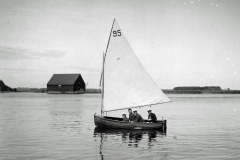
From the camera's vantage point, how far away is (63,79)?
116m

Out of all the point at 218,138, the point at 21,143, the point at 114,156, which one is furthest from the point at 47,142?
the point at 218,138

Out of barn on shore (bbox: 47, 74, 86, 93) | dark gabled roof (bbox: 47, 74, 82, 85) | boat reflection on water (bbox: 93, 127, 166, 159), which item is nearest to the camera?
boat reflection on water (bbox: 93, 127, 166, 159)

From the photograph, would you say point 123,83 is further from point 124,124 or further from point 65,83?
point 65,83

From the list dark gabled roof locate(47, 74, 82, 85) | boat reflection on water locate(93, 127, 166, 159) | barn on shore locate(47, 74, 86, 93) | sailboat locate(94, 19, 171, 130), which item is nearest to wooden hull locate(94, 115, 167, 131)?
sailboat locate(94, 19, 171, 130)

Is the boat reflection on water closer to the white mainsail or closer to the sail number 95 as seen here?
the white mainsail

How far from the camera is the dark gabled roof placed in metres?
114

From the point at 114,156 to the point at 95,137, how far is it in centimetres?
637

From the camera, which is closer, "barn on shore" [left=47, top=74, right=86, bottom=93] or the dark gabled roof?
"barn on shore" [left=47, top=74, right=86, bottom=93]

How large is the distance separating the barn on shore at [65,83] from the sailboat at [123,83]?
90.9 m

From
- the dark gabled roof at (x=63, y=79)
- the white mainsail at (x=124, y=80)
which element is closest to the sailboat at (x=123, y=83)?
the white mainsail at (x=124, y=80)

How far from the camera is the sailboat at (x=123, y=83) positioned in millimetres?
23127

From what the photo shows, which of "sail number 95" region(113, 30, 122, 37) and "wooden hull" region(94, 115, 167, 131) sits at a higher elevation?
"sail number 95" region(113, 30, 122, 37)

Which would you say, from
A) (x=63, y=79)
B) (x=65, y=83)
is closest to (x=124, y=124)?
(x=65, y=83)

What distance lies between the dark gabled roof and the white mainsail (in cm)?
9143
